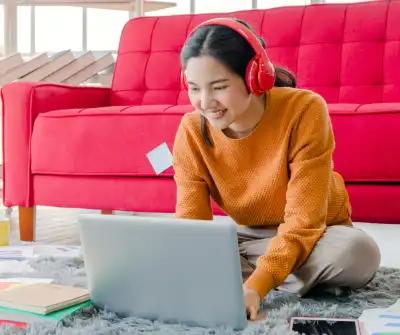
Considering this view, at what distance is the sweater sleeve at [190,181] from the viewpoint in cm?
136

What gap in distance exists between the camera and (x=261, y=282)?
3.73 feet

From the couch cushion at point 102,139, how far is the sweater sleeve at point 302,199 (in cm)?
80

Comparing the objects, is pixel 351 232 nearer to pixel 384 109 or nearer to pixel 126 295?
pixel 126 295

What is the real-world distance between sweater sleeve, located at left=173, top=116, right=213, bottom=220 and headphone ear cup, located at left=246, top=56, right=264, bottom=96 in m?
0.24

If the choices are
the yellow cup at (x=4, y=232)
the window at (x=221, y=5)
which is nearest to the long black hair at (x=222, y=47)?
the yellow cup at (x=4, y=232)

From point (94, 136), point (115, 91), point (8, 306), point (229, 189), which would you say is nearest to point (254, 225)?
point (229, 189)

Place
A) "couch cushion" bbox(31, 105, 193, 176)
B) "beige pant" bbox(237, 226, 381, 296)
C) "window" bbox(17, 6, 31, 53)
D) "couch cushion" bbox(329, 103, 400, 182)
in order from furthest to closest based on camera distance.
Result: "window" bbox(17, 6, 31, 53) < "couch cushion" bbox(31, 105, 193, 176) < "couch cushion" bbox(329, 103, 400, 182) < "beige pant" bbox(237, 226, 381, 296)

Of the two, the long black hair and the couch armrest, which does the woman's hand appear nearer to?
the long black hair

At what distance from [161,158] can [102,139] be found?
0.24 metres

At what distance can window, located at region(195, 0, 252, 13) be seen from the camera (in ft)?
13.4

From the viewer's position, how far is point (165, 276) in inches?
41.9

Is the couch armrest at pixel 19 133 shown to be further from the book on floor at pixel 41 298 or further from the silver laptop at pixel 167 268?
the silver laptop at pixel 167 268

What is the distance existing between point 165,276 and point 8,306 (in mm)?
298

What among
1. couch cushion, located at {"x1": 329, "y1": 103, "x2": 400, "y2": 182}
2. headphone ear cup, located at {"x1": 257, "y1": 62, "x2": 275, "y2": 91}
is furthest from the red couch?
headphone ear cup, located at {"x1": 257, "y1": 62, "x2": 275, "y2": 91}
